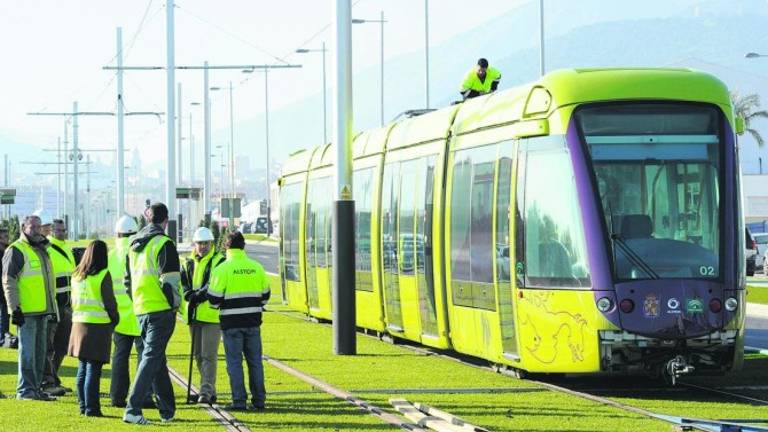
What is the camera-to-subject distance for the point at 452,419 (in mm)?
14359

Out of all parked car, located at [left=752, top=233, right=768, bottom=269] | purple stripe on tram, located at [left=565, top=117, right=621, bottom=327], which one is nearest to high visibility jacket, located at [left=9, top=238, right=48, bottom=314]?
purple stripe on tram, located at [left=565, top=117, right=621, bottom=327]

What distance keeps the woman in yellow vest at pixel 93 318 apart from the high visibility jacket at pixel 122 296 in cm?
12

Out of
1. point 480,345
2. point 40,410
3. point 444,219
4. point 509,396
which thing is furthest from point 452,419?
point 444,219

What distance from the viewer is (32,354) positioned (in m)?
17.1

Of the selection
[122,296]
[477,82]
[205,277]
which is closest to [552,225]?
[205,277]

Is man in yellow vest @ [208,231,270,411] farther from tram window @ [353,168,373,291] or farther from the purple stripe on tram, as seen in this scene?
tram window @ [353,168,373,291]

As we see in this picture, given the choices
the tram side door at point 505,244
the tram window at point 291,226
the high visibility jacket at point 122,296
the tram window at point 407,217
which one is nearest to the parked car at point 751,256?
the tram window at point 291,226

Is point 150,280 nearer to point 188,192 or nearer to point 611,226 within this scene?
point 611,226

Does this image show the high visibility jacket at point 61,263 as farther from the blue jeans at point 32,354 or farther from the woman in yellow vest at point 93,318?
the woman in yellow vest at point 93,318

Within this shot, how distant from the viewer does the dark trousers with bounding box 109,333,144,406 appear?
15.7 metres

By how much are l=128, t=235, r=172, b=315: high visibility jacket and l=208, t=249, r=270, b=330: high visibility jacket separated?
1013 mm

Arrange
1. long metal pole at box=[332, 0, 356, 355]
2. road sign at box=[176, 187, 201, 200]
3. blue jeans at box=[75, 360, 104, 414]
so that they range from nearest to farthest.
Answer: blue jeans at box=[75, 360, 104, 414], long metal pole at box=[332, 0, 356, 355], road sign at box=[176, 187, 201, 200]

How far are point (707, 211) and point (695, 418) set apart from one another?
3251 millimetres

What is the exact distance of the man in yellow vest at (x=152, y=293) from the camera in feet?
49.0
